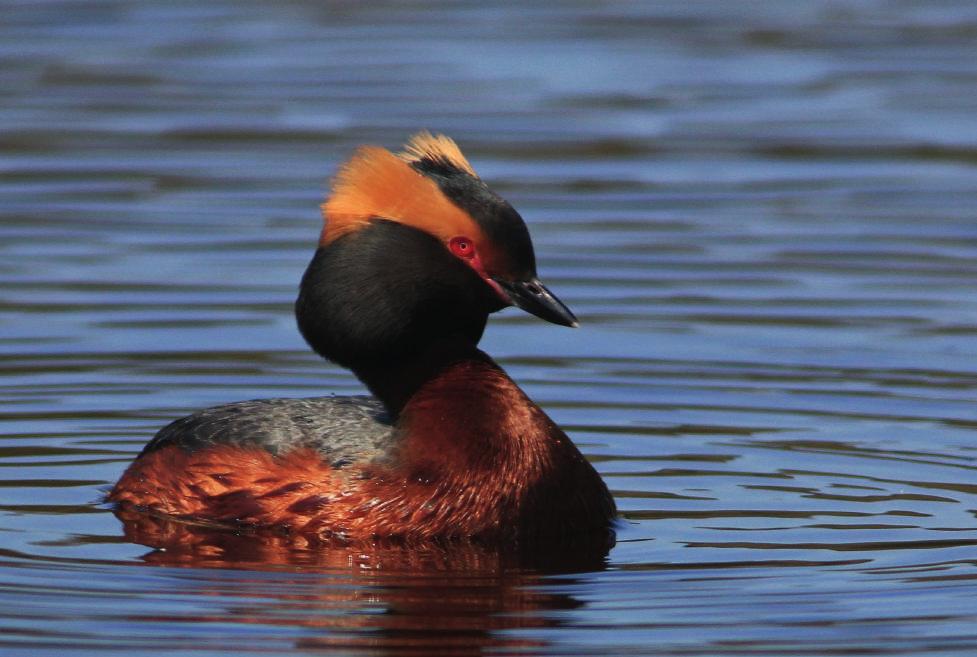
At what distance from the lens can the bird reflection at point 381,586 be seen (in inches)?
319

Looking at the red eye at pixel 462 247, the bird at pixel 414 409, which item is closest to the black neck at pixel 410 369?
the bird at pixel 414 409

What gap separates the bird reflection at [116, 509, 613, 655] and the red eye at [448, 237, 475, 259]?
1.15m

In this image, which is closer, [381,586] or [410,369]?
[381,586]

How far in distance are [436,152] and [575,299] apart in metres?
4.67

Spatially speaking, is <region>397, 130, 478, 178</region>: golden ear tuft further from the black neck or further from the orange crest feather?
the black neck

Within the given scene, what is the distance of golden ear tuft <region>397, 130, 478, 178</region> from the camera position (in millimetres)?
9609

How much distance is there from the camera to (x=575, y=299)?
14.2 meters

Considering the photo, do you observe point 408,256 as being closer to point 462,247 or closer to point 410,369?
point 462,247

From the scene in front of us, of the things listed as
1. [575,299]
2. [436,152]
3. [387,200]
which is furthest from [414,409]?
[575,299]

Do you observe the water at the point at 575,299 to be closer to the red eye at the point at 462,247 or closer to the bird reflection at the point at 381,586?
the bird reflection at the point at 381,586

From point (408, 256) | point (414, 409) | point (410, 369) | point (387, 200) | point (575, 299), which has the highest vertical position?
point (387, 200)

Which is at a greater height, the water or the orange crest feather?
the orange crest feather

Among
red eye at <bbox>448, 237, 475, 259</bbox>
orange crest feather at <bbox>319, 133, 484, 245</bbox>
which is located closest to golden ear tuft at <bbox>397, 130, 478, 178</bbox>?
orange crest feather at <bbox>319, 133, 484, 245</bbox>

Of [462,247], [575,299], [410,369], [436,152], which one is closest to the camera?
[462,247]
